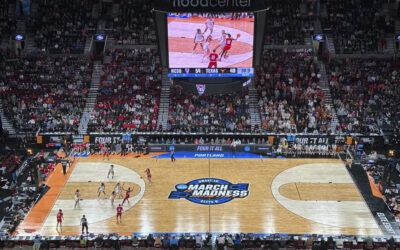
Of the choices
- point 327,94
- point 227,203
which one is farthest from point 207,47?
point 327,94

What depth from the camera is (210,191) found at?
3491cm

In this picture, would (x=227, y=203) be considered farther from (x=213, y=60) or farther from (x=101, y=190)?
(x=213, y=60)

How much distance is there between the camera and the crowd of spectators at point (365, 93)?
43.6m

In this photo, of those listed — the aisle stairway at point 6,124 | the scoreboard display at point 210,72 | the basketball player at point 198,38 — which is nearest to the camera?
the basketball player at point 198,38

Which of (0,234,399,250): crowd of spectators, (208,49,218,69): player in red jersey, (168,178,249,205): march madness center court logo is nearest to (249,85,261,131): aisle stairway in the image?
(208,49,218,69): player in red jersey

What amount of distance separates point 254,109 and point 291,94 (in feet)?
10.7

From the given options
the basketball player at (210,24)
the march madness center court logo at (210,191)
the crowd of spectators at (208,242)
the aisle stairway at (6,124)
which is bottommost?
the crowd of spectators at (208,242)

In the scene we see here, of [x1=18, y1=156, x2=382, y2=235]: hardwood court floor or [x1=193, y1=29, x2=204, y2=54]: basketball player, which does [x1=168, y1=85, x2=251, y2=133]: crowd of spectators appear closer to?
[x1=18, y1=156, x2=382, y2=235]: hardwood court floor

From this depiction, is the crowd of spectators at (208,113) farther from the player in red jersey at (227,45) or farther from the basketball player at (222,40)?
the basketball player at (222,40)

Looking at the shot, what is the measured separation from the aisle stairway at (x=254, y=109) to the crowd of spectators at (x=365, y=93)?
619cm

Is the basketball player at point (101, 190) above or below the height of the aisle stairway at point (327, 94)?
below

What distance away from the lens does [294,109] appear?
44.7 meters

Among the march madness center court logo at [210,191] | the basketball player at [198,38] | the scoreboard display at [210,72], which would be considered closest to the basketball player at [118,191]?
the march madness center court logo at [210,191]

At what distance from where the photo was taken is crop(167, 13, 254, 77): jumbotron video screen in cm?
3641
